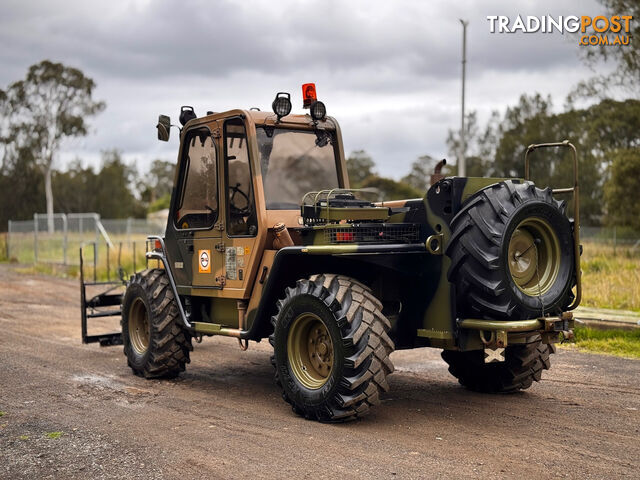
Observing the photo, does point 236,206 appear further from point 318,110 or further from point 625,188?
point 625,188

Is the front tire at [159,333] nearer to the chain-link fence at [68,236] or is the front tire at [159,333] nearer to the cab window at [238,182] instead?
the cab window at [238,182]

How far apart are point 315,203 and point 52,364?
4.39 metres

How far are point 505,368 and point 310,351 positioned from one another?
1.98 m

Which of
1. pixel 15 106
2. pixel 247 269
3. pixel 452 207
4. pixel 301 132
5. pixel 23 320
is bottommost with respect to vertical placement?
pixel 23 320

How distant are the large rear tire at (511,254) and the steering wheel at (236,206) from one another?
2274mm

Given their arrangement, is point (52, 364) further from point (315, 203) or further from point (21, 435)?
point (315, 203)

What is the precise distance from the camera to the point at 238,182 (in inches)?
313

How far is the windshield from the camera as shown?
7.88 m

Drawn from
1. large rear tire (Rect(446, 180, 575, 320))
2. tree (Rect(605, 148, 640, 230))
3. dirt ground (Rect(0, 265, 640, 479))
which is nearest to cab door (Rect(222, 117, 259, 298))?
→ dirt ground (Rect(0, 265, 640, 479))

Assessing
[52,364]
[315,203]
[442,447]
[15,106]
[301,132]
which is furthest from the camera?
[15,106]

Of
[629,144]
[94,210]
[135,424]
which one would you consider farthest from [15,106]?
[135,424]

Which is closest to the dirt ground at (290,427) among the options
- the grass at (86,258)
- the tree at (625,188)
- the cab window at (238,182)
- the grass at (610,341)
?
the grass at (610,341)

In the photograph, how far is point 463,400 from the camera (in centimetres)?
757

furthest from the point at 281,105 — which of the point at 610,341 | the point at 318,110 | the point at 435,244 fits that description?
the point at 610,341
